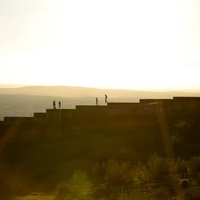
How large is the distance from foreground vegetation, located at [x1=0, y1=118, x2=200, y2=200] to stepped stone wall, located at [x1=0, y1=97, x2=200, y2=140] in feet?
1.95

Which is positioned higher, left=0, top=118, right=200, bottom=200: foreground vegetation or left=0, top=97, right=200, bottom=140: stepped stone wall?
A: left=0, top=97, right=200, bottom=140: stepped stone wall

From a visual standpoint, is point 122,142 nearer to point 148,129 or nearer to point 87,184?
point 148,129

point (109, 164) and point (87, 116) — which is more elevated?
point (87, 116)

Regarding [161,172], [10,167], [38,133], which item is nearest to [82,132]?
[38,133]

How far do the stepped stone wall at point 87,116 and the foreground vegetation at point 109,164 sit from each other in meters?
0.60

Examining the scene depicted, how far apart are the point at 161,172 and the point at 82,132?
10174 mm

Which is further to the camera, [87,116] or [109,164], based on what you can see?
[87,116]

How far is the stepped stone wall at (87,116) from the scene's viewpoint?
76.2 feet

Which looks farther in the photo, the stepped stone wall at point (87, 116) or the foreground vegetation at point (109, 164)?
the stepped stone wall at point (87, 116)

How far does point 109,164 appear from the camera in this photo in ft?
56.9

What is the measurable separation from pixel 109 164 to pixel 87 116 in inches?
328

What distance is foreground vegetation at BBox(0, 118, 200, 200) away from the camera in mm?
13398

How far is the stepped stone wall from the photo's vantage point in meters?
23.2

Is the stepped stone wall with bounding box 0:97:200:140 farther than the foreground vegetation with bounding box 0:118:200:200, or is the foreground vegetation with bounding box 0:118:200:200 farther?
the stepped stone wall with bounding box 0:97:200:140
